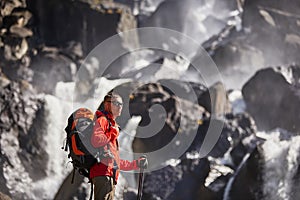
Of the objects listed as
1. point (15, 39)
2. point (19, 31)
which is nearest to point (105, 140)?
point (15, 39)

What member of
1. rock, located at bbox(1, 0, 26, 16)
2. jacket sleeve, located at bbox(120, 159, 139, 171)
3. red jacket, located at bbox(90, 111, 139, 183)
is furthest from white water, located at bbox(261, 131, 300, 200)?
rock, located at bbox(1, 0, 26, 16)

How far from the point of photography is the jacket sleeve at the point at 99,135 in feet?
19.2

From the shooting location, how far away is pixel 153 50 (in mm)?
29203

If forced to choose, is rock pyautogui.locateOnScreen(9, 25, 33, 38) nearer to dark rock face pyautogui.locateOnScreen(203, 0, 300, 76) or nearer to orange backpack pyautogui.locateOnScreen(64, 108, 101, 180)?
dark rock face pyautogui.locateOnScreen(203, 0, 300, 76)

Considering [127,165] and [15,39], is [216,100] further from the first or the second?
[15,39]

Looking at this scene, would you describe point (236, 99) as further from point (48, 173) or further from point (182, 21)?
point (182, 21)

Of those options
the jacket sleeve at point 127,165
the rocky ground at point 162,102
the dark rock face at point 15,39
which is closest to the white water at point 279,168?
the rocky ground at point 162,102

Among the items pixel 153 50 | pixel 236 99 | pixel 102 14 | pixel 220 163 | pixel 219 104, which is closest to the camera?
pixel 220 163

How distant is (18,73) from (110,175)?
681 inches

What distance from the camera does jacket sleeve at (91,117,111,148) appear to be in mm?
5840

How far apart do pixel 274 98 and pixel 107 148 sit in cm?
1421

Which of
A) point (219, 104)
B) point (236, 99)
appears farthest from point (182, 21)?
point (219, 104)

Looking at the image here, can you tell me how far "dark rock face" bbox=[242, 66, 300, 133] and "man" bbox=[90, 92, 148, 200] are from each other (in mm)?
12939

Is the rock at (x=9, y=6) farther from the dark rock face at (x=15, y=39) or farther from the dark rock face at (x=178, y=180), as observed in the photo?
the dark rock face at (x=178, y=180)
